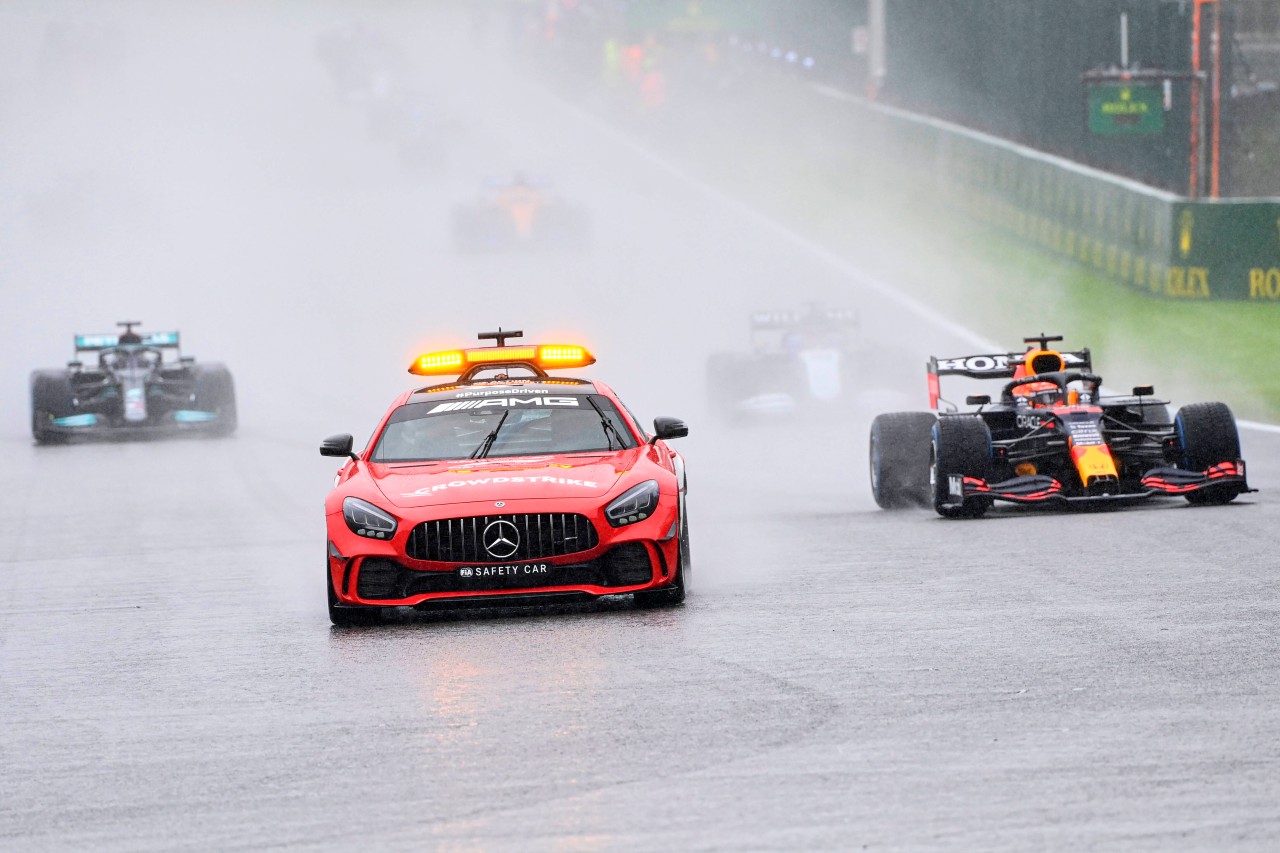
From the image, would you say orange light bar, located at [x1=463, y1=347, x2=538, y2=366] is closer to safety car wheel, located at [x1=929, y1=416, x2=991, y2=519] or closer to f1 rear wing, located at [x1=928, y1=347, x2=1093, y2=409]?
safety car wheel, located at [x1=929, y1=416, x2=991, y2=519]

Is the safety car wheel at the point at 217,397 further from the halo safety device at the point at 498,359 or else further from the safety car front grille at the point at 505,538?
the safety car front grille at the point at 505,538

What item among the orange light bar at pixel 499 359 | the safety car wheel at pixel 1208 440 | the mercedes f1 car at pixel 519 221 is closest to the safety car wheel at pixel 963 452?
the safety car wheel at pixel 1208 440

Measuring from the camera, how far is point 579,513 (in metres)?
9.83

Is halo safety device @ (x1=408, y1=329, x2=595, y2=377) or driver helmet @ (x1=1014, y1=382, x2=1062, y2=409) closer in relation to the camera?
halo safety device @ (x1=408, y1=329, x2=595, y2=377)

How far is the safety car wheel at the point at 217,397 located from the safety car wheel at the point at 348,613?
1463 cm

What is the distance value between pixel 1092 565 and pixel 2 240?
4587 cm

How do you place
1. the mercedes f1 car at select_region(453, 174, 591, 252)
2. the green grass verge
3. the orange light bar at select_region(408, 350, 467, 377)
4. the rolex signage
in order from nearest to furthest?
the orange light bar at select_region(408, 350, 467, 377), the green grass verge, the rolex signage, the mercedes f1 car at select_region(453, 174, 591, 252)

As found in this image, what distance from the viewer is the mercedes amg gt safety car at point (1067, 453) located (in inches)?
527

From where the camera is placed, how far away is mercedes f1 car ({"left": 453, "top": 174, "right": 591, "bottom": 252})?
43.8 meters

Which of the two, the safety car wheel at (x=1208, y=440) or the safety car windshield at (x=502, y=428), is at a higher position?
the safety car windshield at (x=502, y=428)

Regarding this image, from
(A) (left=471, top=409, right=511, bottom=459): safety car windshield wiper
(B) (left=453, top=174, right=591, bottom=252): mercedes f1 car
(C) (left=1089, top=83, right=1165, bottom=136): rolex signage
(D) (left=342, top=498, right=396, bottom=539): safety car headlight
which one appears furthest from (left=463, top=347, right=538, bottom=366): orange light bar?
(B) (left=453, top=174, right=591, bottom=252): mercedes f1 car

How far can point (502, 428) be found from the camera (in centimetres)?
1119

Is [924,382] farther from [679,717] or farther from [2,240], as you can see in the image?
[2,240]

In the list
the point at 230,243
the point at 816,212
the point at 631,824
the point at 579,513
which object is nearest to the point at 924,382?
the point at 579,513
